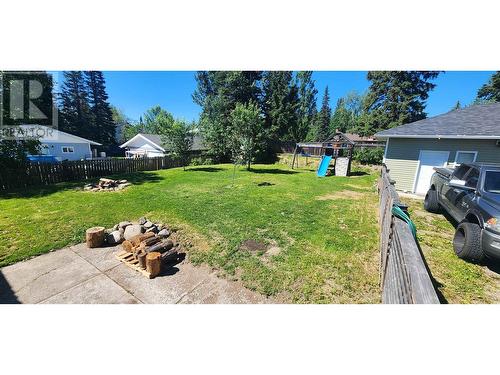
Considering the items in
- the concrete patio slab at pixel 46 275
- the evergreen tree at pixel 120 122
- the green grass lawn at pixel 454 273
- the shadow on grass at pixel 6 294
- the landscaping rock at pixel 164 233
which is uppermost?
the evergreen tree at pixel 120 122

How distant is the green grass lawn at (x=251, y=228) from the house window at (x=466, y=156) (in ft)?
12.5

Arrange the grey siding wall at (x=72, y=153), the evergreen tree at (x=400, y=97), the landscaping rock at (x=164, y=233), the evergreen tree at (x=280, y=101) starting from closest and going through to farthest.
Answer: the landscaping rock at (x=164, y=233) < the grey siding wall at (x=72, y=153) < the evergreen tree at (x=400, y=97) < the evergreen tree at (x=280, y=101)

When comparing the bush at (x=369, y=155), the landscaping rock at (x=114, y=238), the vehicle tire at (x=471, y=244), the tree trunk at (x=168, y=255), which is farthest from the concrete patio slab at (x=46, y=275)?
the bush at (x=369, y=155)

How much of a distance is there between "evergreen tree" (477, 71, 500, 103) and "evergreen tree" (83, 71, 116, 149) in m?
57.8

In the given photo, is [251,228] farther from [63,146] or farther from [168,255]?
[63,146]

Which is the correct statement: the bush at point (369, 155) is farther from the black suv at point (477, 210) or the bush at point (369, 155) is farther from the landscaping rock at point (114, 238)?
the landscaping rock at point (114, 238)

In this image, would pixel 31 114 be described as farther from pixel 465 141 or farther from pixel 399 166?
pixel 465 141

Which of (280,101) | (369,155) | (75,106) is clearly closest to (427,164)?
(369,155)

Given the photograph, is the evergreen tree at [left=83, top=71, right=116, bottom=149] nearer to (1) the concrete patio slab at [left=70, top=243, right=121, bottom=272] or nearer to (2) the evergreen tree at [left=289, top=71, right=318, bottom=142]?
(2) the evergreen tree at [left=289, top=71, right=318, bottom=142]

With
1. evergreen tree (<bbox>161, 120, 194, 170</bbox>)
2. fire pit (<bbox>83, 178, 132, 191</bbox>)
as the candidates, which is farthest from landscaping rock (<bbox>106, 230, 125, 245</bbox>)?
evergreen tree (<bbox>161, 120, 194, 170</bbox>)

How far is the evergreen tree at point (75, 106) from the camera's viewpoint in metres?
38.3

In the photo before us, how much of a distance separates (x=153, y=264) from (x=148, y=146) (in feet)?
86.7
